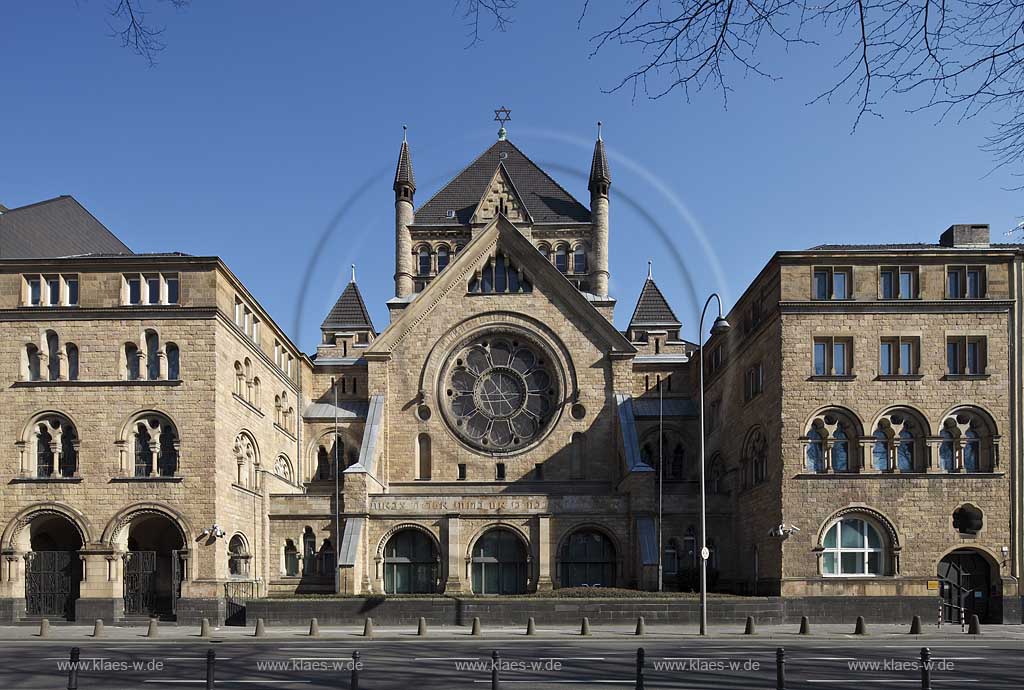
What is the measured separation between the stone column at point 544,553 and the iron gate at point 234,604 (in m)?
13.2

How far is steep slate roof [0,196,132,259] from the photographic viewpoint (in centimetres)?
4759

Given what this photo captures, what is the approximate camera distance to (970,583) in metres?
40.4

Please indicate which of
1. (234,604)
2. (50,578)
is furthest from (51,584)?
(234,604)

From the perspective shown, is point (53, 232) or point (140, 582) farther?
point (53, 232)

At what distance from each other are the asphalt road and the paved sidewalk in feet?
4.39

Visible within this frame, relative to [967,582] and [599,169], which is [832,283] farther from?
[599,169]

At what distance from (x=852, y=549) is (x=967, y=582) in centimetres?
470

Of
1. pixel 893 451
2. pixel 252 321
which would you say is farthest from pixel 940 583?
pixel 252 321

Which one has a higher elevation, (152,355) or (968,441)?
(152,355)

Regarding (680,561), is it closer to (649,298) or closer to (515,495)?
(515,495)

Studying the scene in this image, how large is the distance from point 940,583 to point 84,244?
146 feet

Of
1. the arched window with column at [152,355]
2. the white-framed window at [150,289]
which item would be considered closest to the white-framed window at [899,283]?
the white-framed window at [150,289]

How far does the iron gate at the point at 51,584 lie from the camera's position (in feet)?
135

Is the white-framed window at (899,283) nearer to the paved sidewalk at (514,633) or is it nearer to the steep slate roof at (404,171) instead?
the paved sidewalk at (514,633)
